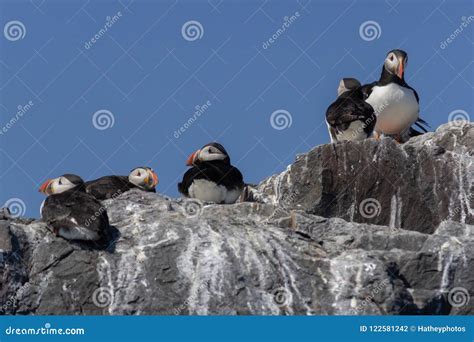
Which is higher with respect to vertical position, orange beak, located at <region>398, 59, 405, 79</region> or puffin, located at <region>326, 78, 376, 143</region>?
orange beak, located at <region>398, 59, 405, 79</region>

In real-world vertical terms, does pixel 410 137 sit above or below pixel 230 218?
above

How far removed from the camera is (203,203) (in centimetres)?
1794

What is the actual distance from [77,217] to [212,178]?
3.42m

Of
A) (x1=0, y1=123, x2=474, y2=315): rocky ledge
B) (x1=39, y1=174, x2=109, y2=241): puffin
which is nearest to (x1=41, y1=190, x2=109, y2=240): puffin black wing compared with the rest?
(x1=39, y1=174, x2=109, y2=241): puffin

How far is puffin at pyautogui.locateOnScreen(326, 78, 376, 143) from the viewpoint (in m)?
20.3

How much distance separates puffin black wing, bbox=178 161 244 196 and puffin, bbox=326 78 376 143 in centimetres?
186

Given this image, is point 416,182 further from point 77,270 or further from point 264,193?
point 77,270

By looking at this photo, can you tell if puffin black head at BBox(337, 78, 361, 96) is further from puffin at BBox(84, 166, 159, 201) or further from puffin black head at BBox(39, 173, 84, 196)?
puffin black head at BBox(39, 173, 84, 196)

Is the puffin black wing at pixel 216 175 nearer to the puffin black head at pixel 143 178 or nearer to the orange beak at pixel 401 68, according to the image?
the puffin black head at pixel 143 178

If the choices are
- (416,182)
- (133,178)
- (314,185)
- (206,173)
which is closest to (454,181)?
(416,182)

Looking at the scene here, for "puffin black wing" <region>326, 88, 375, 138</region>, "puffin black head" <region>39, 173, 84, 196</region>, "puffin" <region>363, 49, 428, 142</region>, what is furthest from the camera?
"puffin" <region>363, 49, 428, 142</region>

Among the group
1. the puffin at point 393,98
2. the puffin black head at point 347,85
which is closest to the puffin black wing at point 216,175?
the puffin at point 393,98

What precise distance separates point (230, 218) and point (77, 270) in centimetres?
218

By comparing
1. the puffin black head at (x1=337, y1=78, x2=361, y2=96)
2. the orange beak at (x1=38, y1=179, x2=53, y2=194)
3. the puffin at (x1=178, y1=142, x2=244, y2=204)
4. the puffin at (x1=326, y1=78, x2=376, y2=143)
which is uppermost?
the puffin black head at (x1=337, y1=78, x2=361, y2=96)
